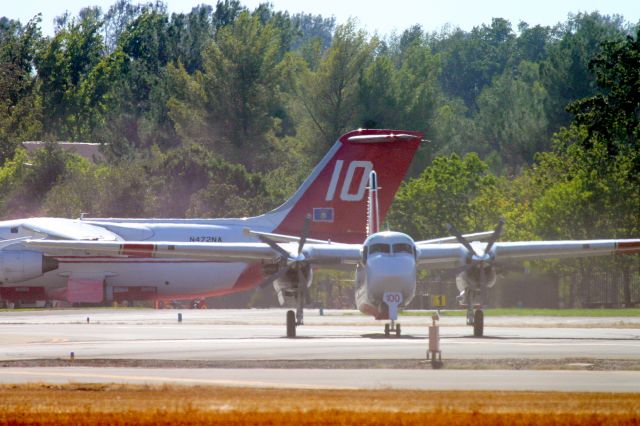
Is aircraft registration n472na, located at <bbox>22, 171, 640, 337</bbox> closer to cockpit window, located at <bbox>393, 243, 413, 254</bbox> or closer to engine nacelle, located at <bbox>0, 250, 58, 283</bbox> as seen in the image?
cockpit window, located at <bbox>393, 243, 413, 254</bbox>

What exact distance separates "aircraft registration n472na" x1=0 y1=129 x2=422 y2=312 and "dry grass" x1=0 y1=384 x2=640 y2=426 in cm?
2738

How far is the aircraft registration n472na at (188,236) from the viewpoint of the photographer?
48.0m

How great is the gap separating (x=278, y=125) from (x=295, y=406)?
88.0m

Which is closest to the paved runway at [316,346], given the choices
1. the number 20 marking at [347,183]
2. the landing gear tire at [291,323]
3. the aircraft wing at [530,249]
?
the landing gear tire at [291,323]

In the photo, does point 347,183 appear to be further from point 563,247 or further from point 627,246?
point 627,246

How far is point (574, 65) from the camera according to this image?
105312 millimetres

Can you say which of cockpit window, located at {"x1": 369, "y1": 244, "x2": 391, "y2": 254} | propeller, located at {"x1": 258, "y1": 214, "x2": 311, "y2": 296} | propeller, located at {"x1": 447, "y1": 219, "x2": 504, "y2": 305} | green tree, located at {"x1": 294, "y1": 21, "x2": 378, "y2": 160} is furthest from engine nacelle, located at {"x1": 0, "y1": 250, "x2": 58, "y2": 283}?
Result: green tree, located at {"x1": 294, "y1": 21, "x2": 378, "y2": 160}

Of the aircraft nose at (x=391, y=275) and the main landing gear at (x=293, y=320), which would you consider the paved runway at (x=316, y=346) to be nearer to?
the main landing gear at (x=293, y=320)

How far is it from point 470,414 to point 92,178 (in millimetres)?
76993

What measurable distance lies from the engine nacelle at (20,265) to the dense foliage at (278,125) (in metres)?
26.5

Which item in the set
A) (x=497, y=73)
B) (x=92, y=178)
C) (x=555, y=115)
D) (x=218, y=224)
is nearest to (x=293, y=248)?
(x=218, y=224)

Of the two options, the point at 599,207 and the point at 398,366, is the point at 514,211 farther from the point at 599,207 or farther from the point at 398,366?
the point at 398,366

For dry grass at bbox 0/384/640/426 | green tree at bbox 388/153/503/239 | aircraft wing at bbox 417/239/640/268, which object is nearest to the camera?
dry grass at bbox 0/384/640/426

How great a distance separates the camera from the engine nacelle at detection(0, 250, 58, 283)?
47.3 m
